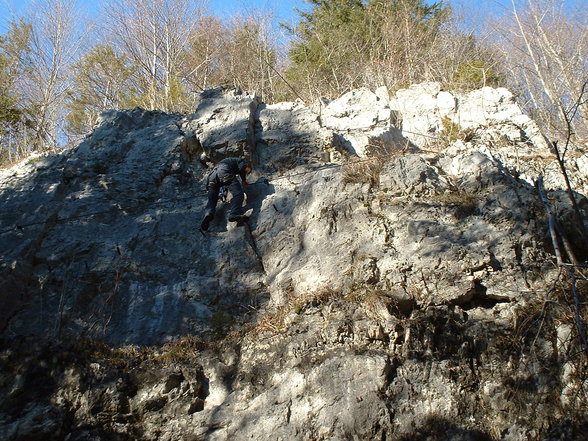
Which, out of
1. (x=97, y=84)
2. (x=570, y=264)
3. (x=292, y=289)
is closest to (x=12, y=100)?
(x=97, y=84)

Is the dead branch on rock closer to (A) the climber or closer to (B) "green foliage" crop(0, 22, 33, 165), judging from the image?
(A) the climber

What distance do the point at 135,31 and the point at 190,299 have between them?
13.1m

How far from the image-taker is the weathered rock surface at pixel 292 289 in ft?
15.4

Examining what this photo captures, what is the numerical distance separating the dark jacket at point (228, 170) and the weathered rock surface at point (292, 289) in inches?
21.3

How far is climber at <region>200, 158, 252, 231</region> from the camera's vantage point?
748 centimetres

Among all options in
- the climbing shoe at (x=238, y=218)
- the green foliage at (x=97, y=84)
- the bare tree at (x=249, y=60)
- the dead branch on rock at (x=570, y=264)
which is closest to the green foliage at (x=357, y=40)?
the bare tree at (x=249, y=60)

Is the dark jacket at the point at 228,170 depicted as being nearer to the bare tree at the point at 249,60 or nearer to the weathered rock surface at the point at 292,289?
the weathered rock surface at the point at 292,289

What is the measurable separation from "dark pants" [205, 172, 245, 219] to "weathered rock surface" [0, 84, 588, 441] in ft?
0.92

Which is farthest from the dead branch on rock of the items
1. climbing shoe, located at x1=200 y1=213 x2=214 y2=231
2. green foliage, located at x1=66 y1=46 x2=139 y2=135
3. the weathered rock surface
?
green foliage, located at x1=66 y1=46 x2=139 y2=135

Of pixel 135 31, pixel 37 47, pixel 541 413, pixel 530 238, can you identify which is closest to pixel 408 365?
pixel 541 413

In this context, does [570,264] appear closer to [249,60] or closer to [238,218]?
[238,218]

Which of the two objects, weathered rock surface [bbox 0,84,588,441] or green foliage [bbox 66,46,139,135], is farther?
green foliage [bbox 66,46,139,135]

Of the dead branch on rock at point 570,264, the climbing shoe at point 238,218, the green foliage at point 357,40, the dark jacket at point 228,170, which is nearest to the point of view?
the dead branch on rock at point 570,264

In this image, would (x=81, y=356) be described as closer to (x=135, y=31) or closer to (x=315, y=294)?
(x=315, y=294)
